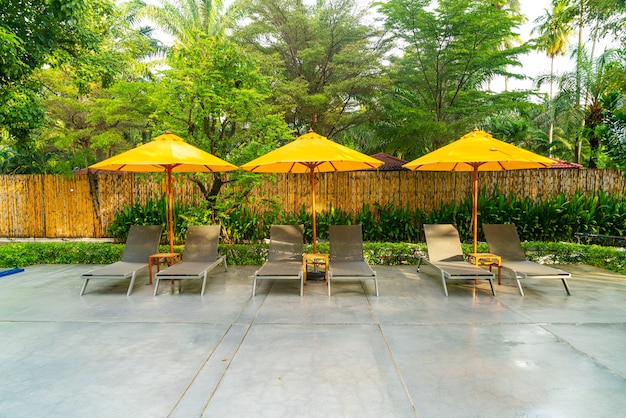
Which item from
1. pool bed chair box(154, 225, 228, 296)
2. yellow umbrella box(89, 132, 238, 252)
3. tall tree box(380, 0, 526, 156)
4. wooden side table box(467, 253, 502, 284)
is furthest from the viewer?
tall tree box(380, 0, 526, 156)

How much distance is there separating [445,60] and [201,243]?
1082 centimetres

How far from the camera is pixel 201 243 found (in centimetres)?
706

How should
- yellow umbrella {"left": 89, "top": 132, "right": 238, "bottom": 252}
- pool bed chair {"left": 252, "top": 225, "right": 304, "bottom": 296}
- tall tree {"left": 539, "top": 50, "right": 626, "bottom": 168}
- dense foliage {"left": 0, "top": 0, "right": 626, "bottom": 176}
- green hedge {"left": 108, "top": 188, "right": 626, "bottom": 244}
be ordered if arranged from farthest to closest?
tall tree {"left": 539, "top": 50, "right": 626, "bottom": 168}
green hedge {"left": 108, "top": 188, "right": 626, "bottom": 244}
dense foliage {"left": 0, "top": 0, "right": 626, "bottom": 176}
pool bed chair {"left": 252, "top": 225, "right": 304, "bottom": 296}
yellow umbrella {"left": 89, "top": 132, "right": 238, "bottom": 252}

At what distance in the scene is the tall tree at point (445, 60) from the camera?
11312 mm

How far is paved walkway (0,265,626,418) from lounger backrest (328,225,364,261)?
3.64 ft

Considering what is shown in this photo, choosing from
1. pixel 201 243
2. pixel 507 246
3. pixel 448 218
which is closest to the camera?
pixel 507 246

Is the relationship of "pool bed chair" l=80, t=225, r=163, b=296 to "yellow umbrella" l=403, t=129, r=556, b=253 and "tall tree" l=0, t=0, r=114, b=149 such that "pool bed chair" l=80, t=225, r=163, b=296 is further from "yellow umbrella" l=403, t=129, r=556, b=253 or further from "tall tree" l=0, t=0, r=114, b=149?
"yellow umbrella" l=403, t=129, r=556, b=253

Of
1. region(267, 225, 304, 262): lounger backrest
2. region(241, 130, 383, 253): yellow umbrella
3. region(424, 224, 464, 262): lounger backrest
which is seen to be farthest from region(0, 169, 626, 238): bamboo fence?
region(424, 224, 464, 262): lounger backrest

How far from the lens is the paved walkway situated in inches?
109

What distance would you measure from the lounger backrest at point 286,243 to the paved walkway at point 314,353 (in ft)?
3.27

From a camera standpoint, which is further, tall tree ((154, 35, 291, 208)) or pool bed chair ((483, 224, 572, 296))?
tall tree ((154, 35, 291, 208))

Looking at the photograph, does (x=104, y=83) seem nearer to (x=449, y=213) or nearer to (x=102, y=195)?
Answer: (x=102, y=195)

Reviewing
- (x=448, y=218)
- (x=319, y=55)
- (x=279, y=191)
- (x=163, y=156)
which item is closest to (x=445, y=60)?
(x=319, y=55)

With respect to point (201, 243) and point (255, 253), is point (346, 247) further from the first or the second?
point (201, 243)
